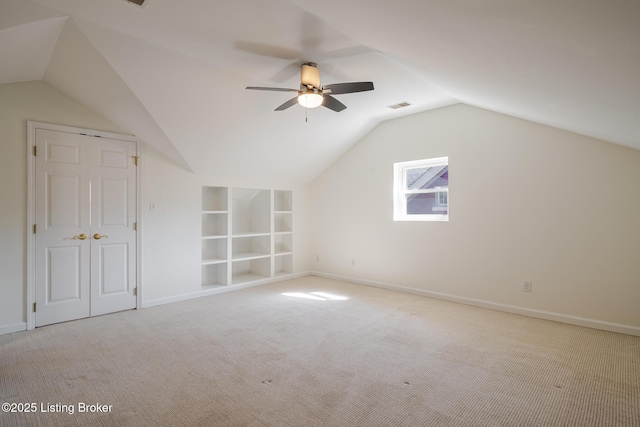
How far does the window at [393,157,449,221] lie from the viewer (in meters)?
4.82

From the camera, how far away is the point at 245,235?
5.39m

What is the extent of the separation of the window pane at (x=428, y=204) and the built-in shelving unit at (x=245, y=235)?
2.32 m

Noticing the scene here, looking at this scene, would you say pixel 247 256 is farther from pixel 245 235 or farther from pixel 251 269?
pixel 251 269

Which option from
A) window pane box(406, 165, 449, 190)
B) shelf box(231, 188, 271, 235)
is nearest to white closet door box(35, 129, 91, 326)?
shelf box(231, 188, 271, 235)

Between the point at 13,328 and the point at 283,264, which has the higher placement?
the point at 283,264

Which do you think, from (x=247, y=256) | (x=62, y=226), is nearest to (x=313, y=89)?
(x=62, y=226)

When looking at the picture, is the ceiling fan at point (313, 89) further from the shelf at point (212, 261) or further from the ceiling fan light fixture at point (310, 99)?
the shelf at point (212, 261)

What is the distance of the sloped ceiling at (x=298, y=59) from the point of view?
1486mm

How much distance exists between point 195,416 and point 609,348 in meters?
3.66

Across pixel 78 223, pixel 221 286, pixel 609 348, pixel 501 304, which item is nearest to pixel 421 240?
pixel 501 304

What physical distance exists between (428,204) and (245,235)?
10.1 feet

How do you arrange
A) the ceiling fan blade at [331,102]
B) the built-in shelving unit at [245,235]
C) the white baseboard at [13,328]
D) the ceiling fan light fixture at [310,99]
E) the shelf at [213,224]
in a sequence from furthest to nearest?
the shelf at [213,224] → the built-in shelving unit at [245,235] → the white baseboard at [13,328] → the ceiling fan blade at [331,102] → the ceiling fan light fixture at [310,99]

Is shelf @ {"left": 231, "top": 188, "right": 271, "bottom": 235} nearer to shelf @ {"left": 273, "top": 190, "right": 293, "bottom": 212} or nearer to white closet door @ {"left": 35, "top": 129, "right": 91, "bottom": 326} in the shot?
shelf @ {"left": 273, "top": 190, "right": 293, "bottom": 212}

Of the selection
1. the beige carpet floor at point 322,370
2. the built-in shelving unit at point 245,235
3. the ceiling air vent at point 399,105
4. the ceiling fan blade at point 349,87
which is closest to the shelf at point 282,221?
the built-in shelving unit at point 245,235
